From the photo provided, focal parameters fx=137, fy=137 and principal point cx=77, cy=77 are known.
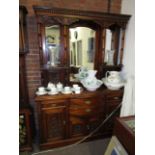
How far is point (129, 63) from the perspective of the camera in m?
2.29

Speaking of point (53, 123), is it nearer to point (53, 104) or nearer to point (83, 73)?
point (53, 104)

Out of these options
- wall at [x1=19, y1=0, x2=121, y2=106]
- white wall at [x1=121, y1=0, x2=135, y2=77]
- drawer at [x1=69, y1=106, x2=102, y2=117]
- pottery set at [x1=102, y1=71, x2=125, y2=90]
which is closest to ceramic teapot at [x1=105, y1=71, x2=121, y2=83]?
pottery set at [x1=102, y1=71, x2=125, y2=90]

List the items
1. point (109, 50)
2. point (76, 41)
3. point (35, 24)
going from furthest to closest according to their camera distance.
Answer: point (109, 50)
point (76, 41)
point (35, 24)

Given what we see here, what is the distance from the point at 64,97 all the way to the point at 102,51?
3.34 ft

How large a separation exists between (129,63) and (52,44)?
1299mm

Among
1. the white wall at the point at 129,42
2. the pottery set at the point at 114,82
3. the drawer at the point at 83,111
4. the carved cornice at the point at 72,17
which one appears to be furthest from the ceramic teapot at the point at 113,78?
the carved cornice at the point at 72,17

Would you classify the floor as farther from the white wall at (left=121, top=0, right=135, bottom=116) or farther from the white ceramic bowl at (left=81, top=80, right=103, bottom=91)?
the white ceramic bowl at (left=81, top=80, right=103, bottom=91)

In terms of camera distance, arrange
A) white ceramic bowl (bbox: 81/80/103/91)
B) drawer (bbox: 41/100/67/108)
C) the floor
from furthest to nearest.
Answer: white ceramic bowl (bbox: 81/80/103/91)
the floor
drawer (bbox: 41/100/67/108)

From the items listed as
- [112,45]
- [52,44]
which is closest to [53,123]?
[52,44]

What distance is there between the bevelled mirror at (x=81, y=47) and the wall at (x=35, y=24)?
0.41 meters

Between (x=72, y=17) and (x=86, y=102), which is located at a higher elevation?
(x=72, y=17)

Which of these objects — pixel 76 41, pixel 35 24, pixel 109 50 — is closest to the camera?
pixel 35 24

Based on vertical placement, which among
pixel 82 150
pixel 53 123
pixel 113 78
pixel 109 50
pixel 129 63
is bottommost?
pixel 82 150

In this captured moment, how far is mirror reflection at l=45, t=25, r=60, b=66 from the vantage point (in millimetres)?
2096
